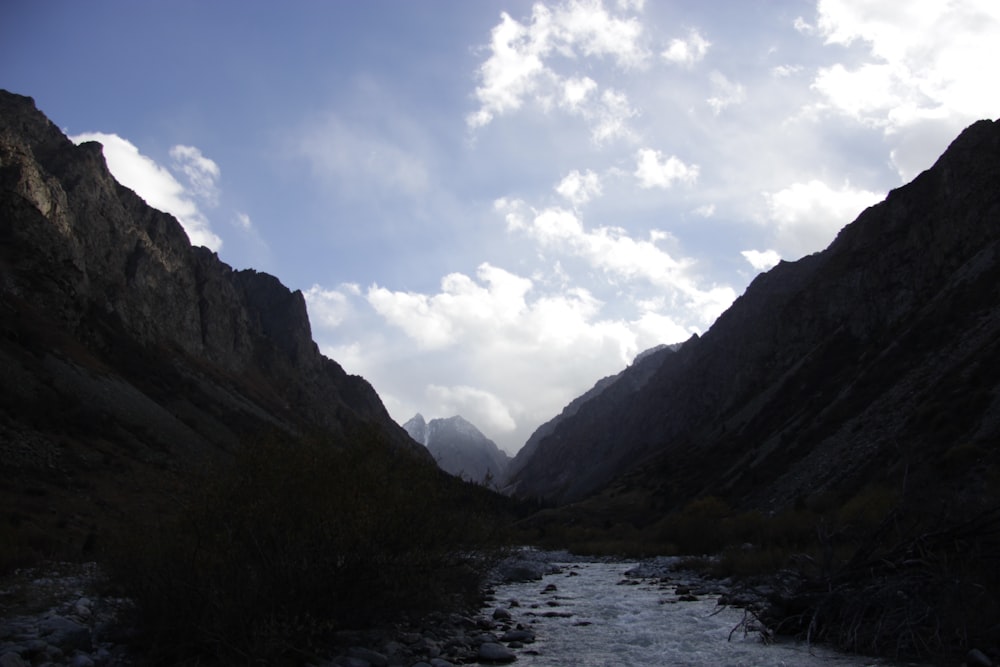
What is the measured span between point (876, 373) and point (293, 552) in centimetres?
6630

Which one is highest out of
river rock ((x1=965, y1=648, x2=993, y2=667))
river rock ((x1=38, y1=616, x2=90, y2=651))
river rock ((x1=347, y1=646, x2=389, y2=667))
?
river rock ((x1=965, y1=648, x2=993, y2=667))

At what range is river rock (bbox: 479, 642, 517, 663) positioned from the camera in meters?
15.2

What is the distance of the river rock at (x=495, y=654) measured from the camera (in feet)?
49.9

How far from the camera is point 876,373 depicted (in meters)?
64.9

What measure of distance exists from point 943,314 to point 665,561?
127ft

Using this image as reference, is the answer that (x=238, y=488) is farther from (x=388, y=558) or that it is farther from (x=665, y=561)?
(x=665, y=561)

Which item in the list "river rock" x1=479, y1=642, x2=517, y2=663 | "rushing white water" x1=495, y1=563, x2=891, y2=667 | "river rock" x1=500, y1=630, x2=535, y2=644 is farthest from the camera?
"river rock" x1=500, y1=630, x2=535, y2=644

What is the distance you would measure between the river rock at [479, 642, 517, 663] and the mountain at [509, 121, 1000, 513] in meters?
10.4

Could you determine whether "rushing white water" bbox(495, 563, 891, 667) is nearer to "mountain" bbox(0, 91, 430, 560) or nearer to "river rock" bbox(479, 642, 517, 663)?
"river rock" bbox(479, 642, 517, 663)

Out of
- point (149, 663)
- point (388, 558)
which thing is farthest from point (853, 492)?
point (149, 663)

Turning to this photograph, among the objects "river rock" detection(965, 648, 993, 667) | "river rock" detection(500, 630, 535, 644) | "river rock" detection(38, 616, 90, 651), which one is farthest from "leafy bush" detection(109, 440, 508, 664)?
"river rock" detection(965, 648, 993, 667)

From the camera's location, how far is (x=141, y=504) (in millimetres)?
40406

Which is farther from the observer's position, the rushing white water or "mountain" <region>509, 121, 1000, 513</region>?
"mountain" <region>509, 121, 1000, 513</region>

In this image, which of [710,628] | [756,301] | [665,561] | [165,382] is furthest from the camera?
[756,301]
